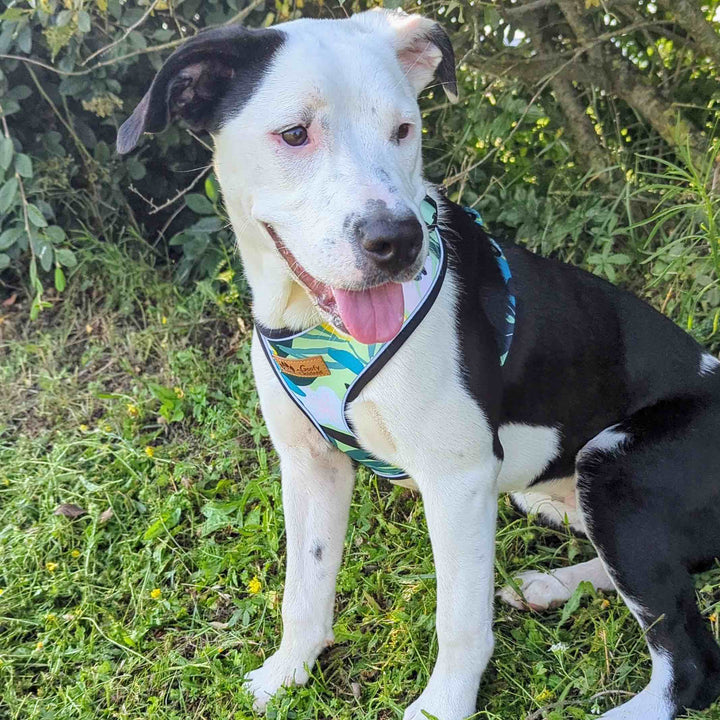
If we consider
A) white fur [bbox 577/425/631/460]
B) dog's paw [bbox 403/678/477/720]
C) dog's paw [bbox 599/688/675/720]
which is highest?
white fur [bbox 577/425/631/460]

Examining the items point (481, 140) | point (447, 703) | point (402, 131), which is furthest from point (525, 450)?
point (481, 140)

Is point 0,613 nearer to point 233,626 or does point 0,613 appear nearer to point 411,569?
point 233,626

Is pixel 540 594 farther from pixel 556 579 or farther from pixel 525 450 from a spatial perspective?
pixel 525 450

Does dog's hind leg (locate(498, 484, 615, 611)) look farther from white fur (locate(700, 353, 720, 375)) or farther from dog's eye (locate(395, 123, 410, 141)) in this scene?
dog's eye (locate(395, 123, 410, 141))

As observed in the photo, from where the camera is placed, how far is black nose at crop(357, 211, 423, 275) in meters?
1.85

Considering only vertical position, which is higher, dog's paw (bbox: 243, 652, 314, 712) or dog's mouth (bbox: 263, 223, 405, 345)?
dog's mouth (bbox: 263, 223, 405, 345)

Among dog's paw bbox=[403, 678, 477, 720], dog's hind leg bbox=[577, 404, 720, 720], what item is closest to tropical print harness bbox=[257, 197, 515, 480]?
dog's hind leg bbox=[577, 404, 720, 720]

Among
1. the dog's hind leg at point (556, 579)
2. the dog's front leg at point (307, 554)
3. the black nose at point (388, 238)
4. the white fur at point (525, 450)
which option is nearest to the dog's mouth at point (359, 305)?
the black nose at point (388, 238)

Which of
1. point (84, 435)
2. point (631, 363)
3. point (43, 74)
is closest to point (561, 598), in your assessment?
point (631, 363)

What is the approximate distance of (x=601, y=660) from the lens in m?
2.49

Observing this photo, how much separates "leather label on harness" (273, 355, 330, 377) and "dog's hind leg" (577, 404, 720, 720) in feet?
2.93

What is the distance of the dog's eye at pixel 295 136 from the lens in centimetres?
196

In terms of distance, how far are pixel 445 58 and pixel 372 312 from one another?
0.86m

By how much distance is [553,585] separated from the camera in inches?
108
